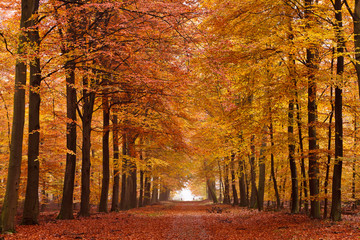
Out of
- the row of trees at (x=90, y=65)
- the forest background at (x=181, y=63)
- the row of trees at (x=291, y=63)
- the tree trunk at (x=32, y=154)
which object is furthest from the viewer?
the tree trunk at (x=32, y=154)

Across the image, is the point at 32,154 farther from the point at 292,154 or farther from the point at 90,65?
the point at 292,154

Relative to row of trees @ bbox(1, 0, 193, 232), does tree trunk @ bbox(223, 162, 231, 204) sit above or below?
below

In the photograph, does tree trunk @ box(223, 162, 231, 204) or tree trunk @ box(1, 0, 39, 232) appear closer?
tree trunk @ box(1, 0, 39, 232)

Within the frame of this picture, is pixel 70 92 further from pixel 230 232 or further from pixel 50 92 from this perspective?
pixel 230 232

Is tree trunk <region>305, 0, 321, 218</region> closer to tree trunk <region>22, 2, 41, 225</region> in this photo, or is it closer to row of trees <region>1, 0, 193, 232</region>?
row of trees <region>1, 0, 193, 232</region>

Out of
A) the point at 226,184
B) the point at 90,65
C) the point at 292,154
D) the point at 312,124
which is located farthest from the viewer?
the point at 226,184

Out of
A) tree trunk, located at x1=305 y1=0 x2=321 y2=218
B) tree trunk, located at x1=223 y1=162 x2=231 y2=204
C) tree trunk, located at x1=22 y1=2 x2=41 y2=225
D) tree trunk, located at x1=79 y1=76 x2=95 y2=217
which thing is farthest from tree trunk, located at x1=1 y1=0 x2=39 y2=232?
tree trunk, located at x1=223 y1=162 x2=231 y2=204

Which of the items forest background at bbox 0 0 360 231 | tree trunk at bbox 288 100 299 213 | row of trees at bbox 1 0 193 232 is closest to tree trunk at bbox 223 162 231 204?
forest background at bbox 0 0 360 231

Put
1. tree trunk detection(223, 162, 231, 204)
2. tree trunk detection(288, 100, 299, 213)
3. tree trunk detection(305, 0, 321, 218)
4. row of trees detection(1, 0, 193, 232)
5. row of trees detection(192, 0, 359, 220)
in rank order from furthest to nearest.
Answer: tree trunk detection(223, 162, 231, 204), tree trunk detection(288, 100, 299, 213), tree trunk detection(305, 0, 321, 218), row of trees detection(192, 0, 359, 220), row of trees detection(1, 0, 193, 232)

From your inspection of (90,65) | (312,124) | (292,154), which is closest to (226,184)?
(292,154)

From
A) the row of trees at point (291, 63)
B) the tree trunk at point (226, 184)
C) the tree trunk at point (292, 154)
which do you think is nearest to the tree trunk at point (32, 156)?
the row of trees at point (291, 63)

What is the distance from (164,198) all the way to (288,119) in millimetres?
51849

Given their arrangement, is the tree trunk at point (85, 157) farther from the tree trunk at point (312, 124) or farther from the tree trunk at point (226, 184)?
the tree trunk at point (226, 184)

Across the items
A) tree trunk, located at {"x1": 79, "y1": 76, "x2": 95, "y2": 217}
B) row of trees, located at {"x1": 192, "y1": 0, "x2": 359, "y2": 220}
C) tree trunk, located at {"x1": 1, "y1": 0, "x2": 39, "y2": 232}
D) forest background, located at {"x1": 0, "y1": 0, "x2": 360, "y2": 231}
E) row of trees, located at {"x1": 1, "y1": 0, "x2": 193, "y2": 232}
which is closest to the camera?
tree trunk, located at {"x1": 1, "y1": 0, "x2": 39, "y2": 232}
